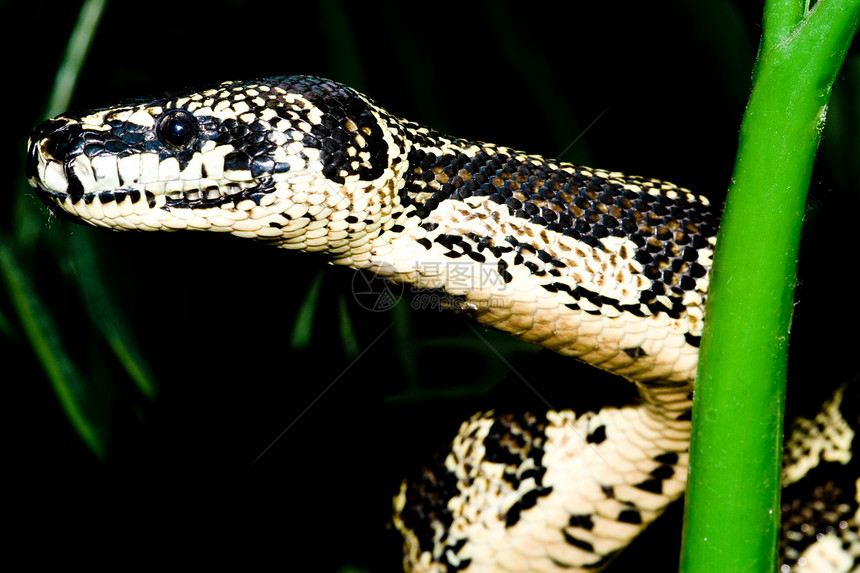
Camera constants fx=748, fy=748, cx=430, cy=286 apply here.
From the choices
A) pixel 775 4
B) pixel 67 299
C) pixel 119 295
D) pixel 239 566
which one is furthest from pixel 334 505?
pixel 775 4

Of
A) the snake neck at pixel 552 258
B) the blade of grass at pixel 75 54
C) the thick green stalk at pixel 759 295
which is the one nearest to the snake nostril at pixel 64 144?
the snake neck at pixel 552 258

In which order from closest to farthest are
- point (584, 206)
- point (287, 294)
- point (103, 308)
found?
point (584, 206) → point (103, 308) → point (287, 294)

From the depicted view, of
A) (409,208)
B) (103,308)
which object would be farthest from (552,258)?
(103,308)

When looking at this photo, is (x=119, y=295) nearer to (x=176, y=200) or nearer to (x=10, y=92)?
(x=10, y=92)

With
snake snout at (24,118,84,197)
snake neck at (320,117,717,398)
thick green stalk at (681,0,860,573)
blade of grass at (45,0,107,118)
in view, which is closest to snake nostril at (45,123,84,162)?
snake snout at (24,118,84,197)

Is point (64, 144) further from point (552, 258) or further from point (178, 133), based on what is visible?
point (552, 258)

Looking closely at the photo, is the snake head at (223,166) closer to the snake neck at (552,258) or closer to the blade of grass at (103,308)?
the snake neck at (552,258)

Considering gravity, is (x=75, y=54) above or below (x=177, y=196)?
above
